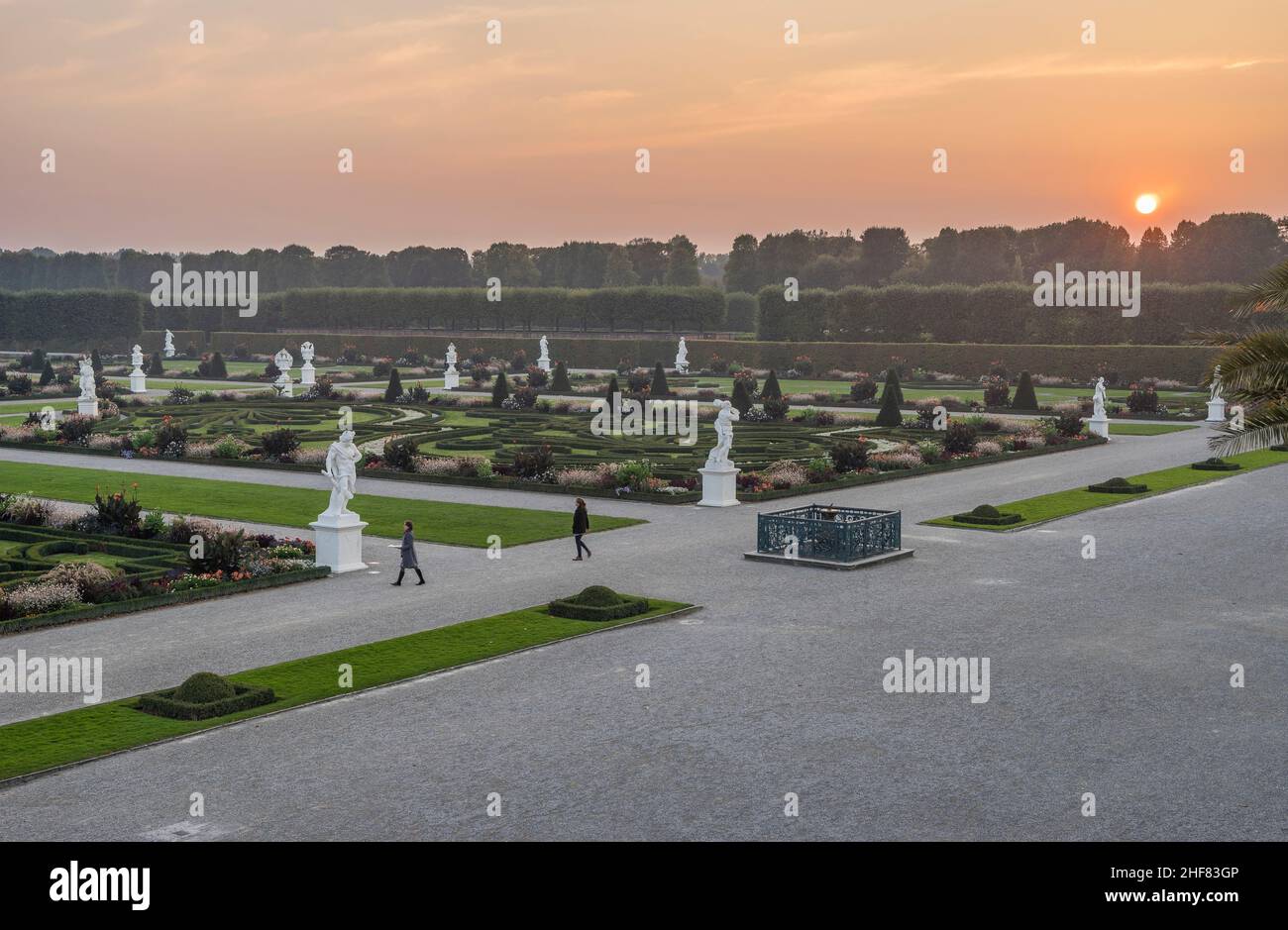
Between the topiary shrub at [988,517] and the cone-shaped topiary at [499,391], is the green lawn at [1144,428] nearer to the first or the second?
the topiary shrub at [988,517]

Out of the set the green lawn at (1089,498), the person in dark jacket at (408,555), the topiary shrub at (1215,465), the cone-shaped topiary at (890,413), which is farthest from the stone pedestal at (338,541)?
the cone-shaped topiary at (890,413)

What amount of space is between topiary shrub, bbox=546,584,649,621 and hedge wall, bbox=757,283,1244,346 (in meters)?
58.3

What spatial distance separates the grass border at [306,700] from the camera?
12.3 meters

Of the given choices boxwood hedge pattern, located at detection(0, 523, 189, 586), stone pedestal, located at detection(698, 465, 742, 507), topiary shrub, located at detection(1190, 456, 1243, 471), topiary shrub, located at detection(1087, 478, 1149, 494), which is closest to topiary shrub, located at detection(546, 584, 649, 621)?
boxwood hedge pattern, located at detection(0, 523, 189, 586)

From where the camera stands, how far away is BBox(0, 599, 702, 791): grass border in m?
12.3

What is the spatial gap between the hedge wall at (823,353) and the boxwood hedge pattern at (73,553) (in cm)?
4355

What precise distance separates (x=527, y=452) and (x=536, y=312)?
67.8 m

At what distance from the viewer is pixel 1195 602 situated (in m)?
18.9

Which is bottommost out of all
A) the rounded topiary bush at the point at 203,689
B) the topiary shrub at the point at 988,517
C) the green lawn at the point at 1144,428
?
the rounded topiary bush at the point at 203,689

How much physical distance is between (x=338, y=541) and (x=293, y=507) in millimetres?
7346

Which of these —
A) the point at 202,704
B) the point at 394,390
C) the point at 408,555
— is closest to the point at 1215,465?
the point at 408,555
